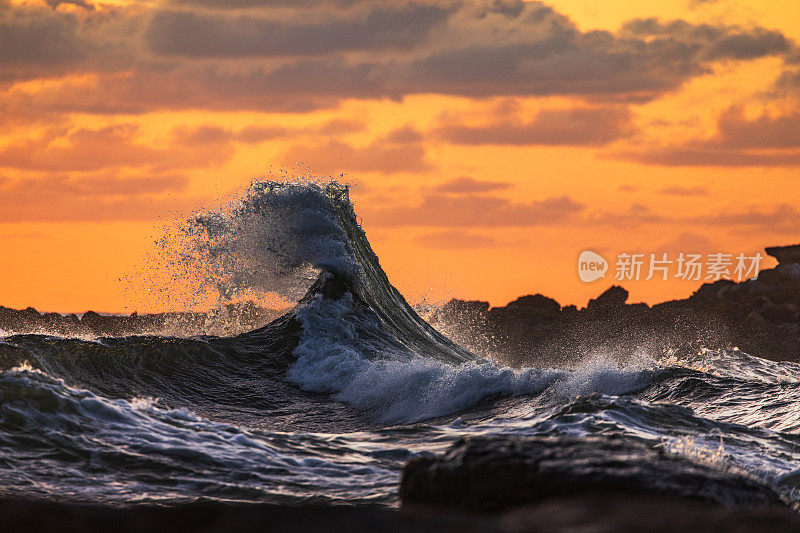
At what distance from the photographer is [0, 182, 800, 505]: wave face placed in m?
6.72

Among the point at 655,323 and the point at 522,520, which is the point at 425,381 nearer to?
the point at 522,520

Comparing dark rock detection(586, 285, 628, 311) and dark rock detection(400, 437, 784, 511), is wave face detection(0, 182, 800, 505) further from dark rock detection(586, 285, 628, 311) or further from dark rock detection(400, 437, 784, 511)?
dark rock detection(586, 285, 628, 311)

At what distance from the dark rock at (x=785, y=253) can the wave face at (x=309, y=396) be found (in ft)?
65.9

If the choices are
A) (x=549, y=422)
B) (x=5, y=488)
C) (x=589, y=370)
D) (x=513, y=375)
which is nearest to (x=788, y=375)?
(x=589, y=370)

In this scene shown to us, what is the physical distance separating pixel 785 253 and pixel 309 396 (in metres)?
31.5

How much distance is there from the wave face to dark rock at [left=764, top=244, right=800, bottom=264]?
65.9 ft

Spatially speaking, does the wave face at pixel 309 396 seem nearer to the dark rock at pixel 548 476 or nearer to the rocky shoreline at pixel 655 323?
the dark rock at pixel 548 476

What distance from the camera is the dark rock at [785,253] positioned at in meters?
37.9

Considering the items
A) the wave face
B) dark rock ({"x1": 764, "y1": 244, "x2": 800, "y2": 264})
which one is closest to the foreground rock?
the wave face

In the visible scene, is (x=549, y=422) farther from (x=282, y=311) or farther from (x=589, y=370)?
(x=282, y=311)

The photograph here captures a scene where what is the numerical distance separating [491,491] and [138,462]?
140 inches

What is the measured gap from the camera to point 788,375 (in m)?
17.2

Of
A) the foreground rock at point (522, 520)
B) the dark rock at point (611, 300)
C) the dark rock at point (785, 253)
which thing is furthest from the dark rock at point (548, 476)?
the dark rock at point (785, 253)

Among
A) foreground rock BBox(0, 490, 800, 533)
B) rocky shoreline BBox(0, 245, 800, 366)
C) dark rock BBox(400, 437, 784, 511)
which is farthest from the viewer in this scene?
rocky shoreline BBox(0, 245, 800, 366)
